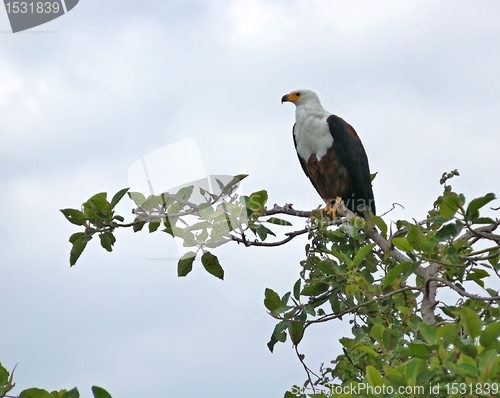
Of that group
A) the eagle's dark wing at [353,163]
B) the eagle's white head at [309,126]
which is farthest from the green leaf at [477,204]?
the eagle's white head at [309,126]

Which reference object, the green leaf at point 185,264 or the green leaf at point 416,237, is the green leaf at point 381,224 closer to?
the green leaf at point 416,237

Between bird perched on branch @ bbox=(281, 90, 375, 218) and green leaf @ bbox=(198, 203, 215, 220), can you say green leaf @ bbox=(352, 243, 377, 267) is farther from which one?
bird perched on branch @ bbox=(281, 90, 375, 218)

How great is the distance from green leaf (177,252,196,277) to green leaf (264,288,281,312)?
0.45 meters

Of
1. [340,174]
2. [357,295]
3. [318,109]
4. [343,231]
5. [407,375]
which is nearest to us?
[407,375]

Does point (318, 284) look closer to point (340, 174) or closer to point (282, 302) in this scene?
point (282, 302)

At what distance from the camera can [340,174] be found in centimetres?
526

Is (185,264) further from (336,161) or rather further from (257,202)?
(336,161)

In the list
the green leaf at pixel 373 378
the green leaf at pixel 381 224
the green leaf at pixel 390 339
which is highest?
the green leaf at pixel 381 224

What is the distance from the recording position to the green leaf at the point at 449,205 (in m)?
2.07

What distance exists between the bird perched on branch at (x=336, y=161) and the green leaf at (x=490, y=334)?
3.37m

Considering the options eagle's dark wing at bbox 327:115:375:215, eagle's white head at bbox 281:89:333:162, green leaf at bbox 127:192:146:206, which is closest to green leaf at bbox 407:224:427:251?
green leaf at bbox 127:192:146:206

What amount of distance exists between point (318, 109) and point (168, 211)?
315cm

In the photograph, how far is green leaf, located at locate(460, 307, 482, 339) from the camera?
174 centimetres

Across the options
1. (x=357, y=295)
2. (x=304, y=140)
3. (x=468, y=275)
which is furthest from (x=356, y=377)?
(x=304, y=140)
